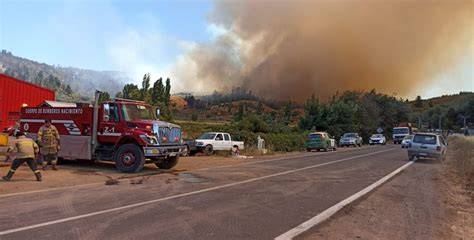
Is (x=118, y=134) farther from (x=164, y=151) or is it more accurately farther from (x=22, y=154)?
→ (x=22, y=154)

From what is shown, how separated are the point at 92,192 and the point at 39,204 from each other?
6.37 ft

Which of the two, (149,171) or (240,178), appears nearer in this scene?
(240,178)

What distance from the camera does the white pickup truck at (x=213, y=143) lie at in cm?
2855

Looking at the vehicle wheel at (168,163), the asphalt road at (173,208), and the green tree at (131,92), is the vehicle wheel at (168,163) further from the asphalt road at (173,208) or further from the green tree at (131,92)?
the green tree at (131,92)

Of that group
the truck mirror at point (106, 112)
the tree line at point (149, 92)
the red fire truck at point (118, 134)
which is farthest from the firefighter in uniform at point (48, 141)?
the tree line at point (149, 92)

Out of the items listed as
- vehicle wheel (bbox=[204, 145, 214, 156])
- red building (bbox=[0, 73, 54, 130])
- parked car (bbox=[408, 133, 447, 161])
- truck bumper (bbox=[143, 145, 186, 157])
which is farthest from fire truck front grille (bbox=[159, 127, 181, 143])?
red building (bbox=[0, 73, 54, 130])

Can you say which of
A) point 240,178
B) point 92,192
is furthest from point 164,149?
point 92,192

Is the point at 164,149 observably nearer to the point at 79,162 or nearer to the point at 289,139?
the point at 79,162

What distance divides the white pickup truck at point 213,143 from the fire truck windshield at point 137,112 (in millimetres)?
11344

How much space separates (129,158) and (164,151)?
131cm

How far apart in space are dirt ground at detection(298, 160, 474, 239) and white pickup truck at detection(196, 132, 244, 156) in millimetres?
16728

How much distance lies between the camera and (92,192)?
10961mm

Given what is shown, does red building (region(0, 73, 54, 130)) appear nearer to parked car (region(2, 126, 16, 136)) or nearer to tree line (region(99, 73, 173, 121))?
parked car (region(2, 126, 16, 136))

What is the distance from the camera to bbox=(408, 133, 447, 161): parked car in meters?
24.4
